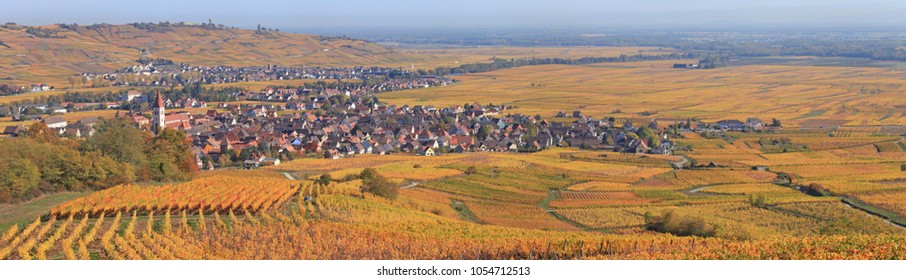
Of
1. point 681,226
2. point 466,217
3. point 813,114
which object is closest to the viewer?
point 681,226

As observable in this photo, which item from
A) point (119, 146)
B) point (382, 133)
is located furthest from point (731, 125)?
point (119, 146)

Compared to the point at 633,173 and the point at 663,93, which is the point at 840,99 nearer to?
the point at 663,93

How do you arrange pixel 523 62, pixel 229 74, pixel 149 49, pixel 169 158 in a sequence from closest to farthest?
pixel 169 158
pixel 229 74
pixel 149 49
pixel 523 62

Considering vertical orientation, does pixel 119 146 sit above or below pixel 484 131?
above

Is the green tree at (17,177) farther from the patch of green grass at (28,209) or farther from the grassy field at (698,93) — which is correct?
the grassy field at (698,93)

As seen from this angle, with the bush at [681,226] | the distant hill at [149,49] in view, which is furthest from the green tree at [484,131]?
the distant hill at [149,49]

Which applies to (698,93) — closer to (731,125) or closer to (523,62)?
(731,125)

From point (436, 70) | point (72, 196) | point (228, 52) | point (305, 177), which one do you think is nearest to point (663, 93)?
point (436, 70)
